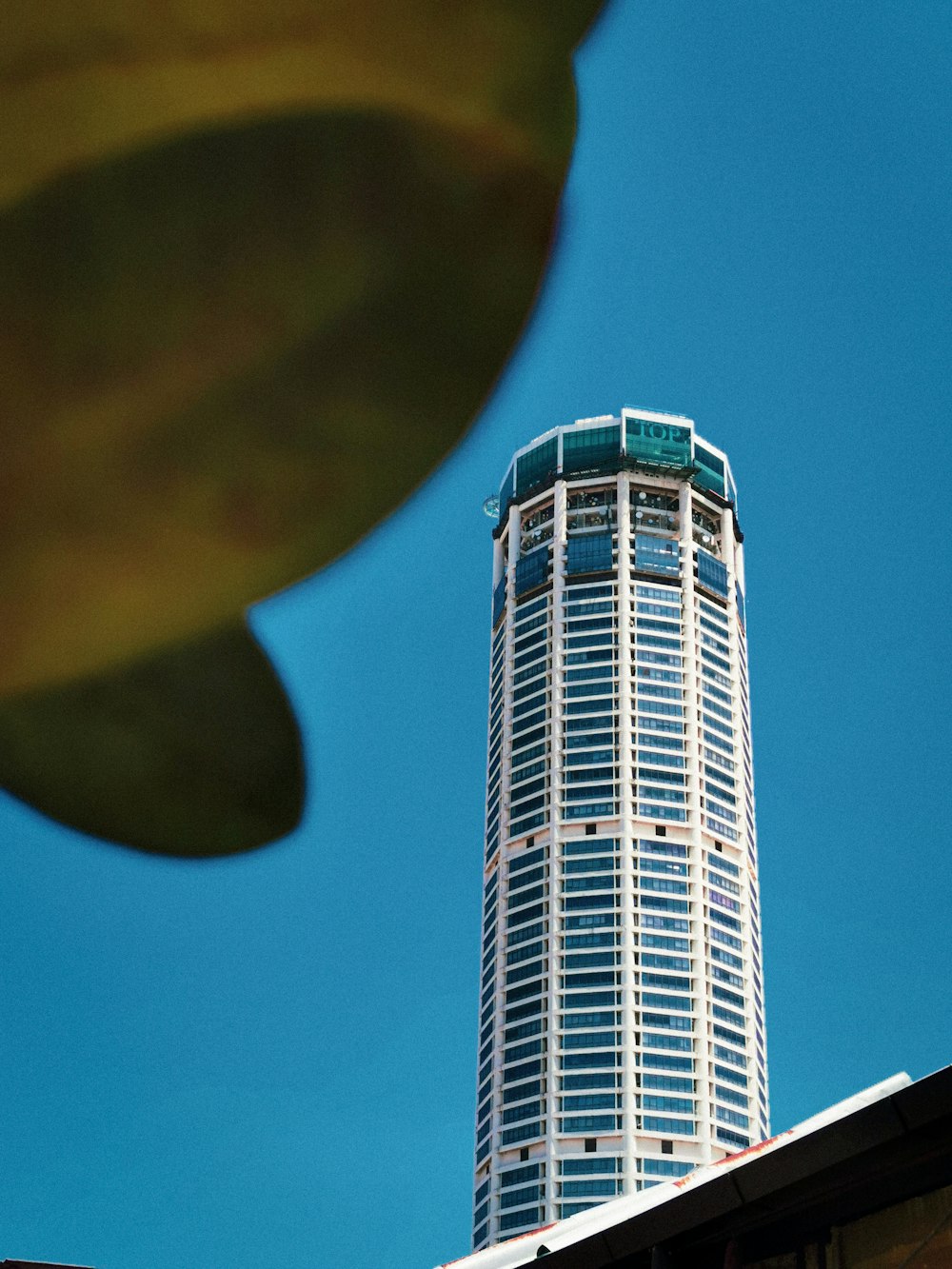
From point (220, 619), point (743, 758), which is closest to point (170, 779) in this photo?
point (220, 619)

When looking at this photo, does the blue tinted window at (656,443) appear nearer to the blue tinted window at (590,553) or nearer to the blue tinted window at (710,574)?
the blue tinted window at (590,553)

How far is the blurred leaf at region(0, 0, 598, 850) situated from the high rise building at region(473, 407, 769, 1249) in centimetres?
4713

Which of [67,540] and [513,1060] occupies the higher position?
[513,1060]

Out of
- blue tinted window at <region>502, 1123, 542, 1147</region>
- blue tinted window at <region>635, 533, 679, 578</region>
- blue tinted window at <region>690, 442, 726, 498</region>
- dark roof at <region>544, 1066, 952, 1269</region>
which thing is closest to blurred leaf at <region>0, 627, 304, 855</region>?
dark roof at <region>544, 1066, 952, 1269</region>

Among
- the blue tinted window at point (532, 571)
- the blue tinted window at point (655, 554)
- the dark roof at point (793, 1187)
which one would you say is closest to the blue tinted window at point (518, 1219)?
the blue tinted window at point (532, 571)

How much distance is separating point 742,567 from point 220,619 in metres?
61.7

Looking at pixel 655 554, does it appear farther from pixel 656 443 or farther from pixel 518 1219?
pixel 518 1219

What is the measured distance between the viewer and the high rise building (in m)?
47.7

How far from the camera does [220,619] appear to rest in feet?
1.55

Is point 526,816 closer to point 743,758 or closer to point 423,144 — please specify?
point 743,758

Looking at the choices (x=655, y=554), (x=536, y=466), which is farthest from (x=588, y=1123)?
(x=536, y=466)

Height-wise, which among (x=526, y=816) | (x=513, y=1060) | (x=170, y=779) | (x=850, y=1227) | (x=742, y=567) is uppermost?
(x=742, y=567)

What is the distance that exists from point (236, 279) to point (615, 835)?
5255 cm

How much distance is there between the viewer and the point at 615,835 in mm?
52125
